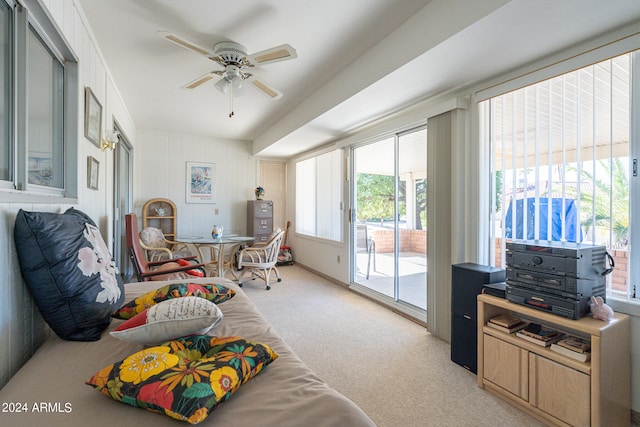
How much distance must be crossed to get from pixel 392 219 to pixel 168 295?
2873 mm

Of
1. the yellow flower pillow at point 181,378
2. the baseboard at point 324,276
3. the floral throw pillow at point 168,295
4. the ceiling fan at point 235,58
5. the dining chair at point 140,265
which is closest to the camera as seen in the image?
the yellow flower pillow at point 181,378

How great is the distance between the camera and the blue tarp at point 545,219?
2000 mm

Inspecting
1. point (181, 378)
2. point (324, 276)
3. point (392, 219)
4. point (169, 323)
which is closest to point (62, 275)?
point (169, 323)

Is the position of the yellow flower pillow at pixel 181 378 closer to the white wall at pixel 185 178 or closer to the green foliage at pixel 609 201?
the green foliage at pixel 609 201

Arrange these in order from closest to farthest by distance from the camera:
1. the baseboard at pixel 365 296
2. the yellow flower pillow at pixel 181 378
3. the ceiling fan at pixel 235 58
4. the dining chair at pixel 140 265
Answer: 1. the yellow flower pillow at pixel 181 378
2. the ceiling fan at pixel 235 58
3. the dining chair at pixel 140 265
4. the baseboard at pixel 365 296

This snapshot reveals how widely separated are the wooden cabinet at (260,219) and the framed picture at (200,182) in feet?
2.79

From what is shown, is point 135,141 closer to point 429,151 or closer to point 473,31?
point 429,151

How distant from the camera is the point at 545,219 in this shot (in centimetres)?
216

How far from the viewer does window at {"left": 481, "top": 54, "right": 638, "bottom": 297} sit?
5.86 feet

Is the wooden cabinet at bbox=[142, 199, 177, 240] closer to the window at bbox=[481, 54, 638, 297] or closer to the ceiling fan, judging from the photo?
the ceiling fan

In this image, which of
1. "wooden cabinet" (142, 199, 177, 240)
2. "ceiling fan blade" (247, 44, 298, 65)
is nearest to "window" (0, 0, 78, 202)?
"ceiling fan blade" (247, 44, 298, 65)

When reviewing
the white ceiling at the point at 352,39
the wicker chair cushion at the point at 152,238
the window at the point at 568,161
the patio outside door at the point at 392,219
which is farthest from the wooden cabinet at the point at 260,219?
the window at the point at 568,161

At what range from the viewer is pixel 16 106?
1312mm

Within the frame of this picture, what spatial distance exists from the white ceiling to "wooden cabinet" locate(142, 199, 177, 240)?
2.42 m
